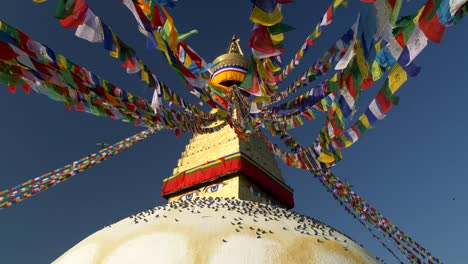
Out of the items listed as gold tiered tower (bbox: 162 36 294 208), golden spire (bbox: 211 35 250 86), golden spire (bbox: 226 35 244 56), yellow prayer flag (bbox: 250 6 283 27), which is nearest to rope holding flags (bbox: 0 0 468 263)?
yellow prayer flag (bbox: 250 6 283 27)

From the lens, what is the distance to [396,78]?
294 centimetres

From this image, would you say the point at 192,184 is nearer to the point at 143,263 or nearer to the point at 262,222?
the point at 262,222

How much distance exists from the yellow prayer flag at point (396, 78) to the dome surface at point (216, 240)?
1998mm

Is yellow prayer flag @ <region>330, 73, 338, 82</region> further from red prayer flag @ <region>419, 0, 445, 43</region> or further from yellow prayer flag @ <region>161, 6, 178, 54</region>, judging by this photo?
yellow prayer flag @ <region>161, 6, 178, 54</region>

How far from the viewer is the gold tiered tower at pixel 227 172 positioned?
273 inches

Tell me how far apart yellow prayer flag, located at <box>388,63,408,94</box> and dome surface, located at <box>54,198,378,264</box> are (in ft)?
6.56

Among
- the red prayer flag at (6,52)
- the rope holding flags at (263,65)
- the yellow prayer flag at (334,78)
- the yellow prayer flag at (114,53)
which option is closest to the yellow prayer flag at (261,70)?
the rope holding flags at (263,65)

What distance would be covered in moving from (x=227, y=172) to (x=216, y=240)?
310 cm

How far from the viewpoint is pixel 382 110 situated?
11.5ft

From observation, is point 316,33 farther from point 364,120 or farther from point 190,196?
point 190,196

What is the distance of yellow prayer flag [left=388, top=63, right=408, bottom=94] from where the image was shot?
286 centimetres

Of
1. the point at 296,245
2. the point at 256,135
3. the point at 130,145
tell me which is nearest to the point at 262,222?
the point at 296,245

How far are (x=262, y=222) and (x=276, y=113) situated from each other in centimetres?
234

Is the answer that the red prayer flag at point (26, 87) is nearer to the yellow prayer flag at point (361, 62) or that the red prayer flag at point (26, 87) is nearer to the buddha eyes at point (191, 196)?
the yellow prayer flag at point (361, 62)
